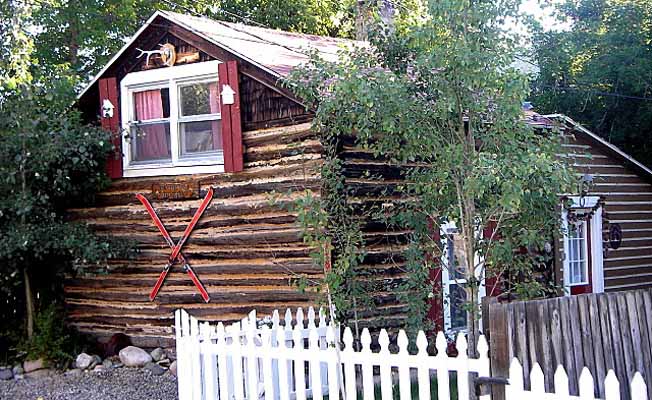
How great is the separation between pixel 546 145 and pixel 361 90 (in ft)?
5.01

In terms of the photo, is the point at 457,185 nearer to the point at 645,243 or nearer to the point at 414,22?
the point at 414,22

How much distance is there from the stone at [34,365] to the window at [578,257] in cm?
825

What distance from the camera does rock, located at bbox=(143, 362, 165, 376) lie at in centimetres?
1105

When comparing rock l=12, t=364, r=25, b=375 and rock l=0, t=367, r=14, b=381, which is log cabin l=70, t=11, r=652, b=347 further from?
rock l=0, t=367, r=14, b=381

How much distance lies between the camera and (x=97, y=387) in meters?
10.4

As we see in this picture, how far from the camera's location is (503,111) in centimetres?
654

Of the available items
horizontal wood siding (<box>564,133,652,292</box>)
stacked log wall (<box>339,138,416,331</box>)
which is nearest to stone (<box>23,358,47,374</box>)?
stacked log wall (<box>339,138,416,331</box>)

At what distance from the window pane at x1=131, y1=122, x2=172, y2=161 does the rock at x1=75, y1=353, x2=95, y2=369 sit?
2.86 metres

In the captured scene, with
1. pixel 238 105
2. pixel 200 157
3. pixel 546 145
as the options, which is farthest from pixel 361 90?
pixel 200 157

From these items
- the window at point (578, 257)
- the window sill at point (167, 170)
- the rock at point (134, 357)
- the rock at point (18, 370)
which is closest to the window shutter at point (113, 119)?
the window sill at point (167, 170)

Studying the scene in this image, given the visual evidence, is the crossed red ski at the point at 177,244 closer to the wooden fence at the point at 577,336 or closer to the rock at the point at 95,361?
the rock at the point at 95,361

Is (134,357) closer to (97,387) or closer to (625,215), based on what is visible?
(97,387)

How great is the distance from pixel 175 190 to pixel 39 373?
3204 mm

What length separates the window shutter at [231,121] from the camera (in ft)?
34.7
